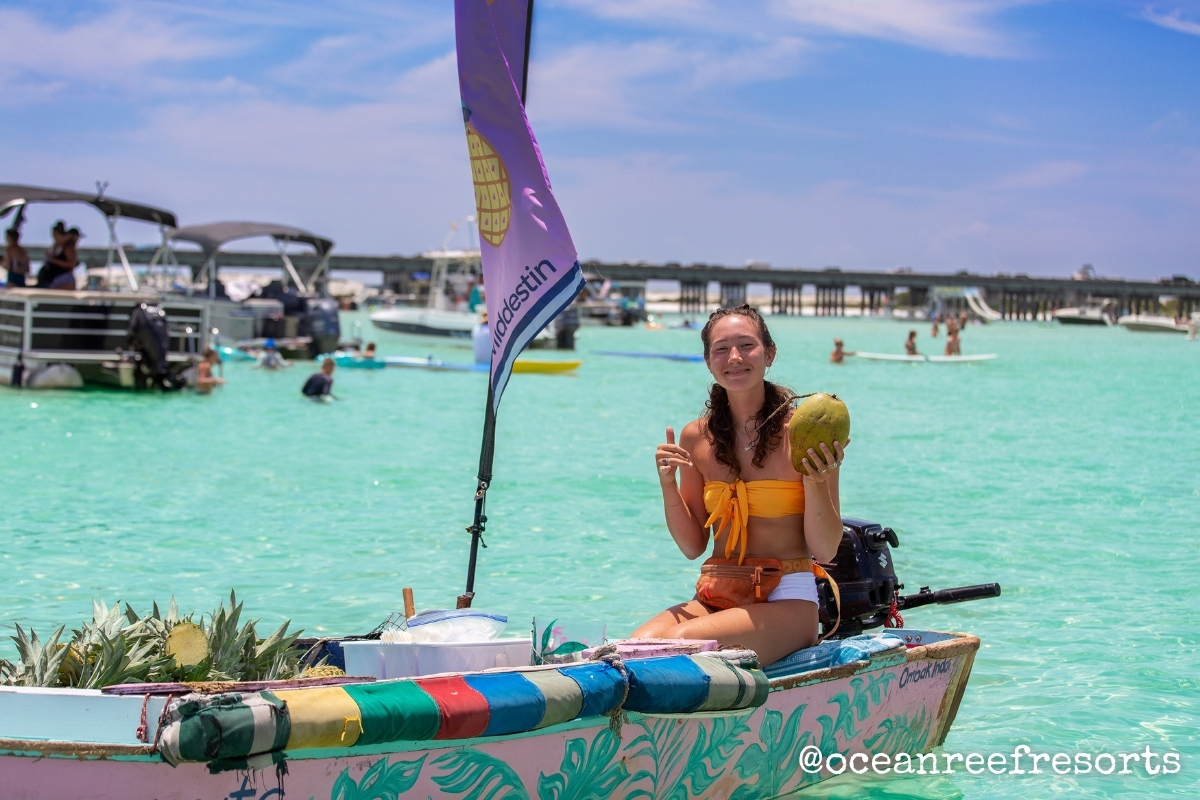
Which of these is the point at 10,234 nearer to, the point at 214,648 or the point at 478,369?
the point at 478,369

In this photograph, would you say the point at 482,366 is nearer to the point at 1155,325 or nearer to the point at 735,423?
the point at 735,423

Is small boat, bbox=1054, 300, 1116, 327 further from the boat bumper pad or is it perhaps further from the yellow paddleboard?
the boat bumper pad

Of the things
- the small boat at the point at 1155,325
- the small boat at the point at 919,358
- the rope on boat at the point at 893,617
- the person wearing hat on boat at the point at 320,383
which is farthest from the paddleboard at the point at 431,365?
the small boat at the point at 1155,325

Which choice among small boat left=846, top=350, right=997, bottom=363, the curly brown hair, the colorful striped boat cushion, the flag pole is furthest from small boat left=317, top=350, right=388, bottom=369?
the colorful striped boat cushion

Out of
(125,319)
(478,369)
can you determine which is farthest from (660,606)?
(478,369)

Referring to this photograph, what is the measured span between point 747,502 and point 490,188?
1.64m

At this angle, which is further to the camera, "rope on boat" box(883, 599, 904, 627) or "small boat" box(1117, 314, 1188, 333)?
"small boat" box(1117, 314, 1188, 333)

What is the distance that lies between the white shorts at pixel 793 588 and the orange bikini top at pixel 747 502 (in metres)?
0.18

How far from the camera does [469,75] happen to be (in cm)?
505

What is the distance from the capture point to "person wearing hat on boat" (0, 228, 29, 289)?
22941 millimetres

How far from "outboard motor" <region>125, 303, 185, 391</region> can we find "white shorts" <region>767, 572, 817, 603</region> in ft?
66.4

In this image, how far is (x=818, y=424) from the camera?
425 centimetres

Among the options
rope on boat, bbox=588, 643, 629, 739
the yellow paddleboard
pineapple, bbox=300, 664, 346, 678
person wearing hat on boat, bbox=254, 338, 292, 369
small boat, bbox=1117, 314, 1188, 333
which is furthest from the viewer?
small boat, bbox=1117, 314, 1188, 333

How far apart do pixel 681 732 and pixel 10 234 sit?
22190mm
